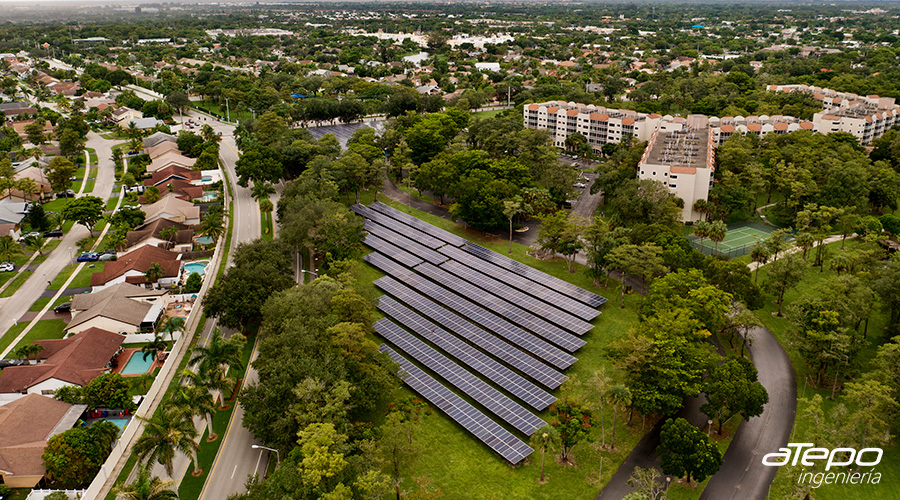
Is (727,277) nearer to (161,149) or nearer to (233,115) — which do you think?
(161,149)

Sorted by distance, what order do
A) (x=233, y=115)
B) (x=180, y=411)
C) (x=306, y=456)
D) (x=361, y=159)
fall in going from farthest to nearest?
(x=233, y=115) < (x=361, y=159) < (x=180, y=411) < (x=306, y=456)

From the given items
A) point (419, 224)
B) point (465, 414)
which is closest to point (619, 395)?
point (465, 414)

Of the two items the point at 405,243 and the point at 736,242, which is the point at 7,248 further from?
the point at 736,242

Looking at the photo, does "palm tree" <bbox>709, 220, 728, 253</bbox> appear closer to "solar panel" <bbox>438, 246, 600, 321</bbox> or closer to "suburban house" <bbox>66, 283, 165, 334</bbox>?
"solar panel" <bbox>438, 246, 600, 321</bbox>

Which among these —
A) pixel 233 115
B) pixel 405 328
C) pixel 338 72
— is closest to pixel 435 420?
pixel 405 328

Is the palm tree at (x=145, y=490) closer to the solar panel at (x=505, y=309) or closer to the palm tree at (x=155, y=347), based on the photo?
the palm tree at (x=155, y=347)

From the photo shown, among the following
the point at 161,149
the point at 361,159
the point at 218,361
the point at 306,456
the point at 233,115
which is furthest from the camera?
the point at 233,115
